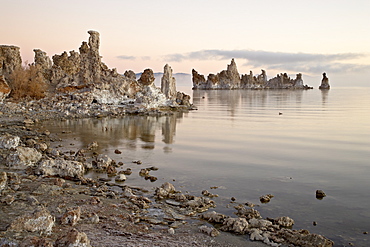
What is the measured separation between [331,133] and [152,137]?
1307cm

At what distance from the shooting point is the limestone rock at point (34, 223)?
21.9ft

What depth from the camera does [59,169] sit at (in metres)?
12.1

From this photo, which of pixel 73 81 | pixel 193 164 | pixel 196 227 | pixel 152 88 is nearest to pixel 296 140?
pixel 193 164

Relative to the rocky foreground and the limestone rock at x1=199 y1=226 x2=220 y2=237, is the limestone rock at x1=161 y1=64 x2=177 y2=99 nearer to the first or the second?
the rocky foreground

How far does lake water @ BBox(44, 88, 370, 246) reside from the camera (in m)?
9.72

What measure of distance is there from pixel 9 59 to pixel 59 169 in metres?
34.0

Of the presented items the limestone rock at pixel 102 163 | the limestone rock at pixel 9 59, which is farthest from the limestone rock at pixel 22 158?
the limestone rock at pixel 9 59

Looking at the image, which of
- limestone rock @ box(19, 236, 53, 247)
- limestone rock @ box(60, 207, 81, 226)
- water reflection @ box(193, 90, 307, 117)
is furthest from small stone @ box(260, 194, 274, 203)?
water reflection @ box(193, 90, 307, 117)

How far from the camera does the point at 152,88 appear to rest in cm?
4194

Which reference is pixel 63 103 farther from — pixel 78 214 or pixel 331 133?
pixel 78 214

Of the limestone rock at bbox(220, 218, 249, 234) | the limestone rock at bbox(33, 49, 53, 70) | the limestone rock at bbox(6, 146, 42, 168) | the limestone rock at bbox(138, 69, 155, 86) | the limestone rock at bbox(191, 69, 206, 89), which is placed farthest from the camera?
the limestone rock at bbox(191, 69, 206, 89)

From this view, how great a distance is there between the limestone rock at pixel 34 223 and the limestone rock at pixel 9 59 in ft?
121

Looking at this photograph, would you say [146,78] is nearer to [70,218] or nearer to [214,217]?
[214,217]

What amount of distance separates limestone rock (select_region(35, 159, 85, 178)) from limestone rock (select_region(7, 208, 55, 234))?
5.13 meters
